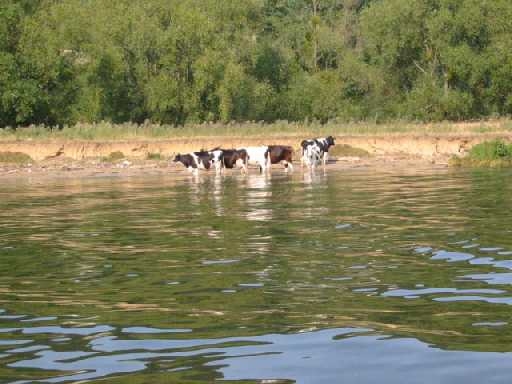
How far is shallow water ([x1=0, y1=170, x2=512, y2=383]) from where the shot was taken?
23.8 feet

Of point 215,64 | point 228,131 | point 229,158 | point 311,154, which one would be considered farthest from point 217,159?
point 215,64

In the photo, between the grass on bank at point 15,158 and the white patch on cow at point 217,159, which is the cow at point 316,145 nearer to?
the white patch on cow at point 217,159

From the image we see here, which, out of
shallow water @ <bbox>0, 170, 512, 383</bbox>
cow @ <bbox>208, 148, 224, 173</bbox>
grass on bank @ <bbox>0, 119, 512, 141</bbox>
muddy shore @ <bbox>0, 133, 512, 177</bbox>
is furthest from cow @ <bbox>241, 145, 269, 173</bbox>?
shallow water @ <bbox>0, 170, 512, 383</bbox>

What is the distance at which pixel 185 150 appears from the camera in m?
47.0

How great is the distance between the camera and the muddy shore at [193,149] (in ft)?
145

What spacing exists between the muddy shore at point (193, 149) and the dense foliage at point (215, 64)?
431 inches

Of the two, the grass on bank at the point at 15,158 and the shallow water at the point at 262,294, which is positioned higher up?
the grass on bank at the point at 15,158

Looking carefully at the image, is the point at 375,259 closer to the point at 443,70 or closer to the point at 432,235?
the point at 432,235

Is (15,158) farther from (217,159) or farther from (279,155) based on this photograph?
(279,155)

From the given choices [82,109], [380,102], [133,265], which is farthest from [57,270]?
[380,102]

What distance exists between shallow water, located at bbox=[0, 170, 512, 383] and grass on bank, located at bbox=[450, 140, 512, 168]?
63.4ft

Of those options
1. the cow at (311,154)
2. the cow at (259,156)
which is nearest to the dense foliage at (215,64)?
the cow at (311,154)

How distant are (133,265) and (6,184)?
23.6m

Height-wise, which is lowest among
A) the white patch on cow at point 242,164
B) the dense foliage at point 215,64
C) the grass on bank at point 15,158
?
the white patch on cow at point 242,164
